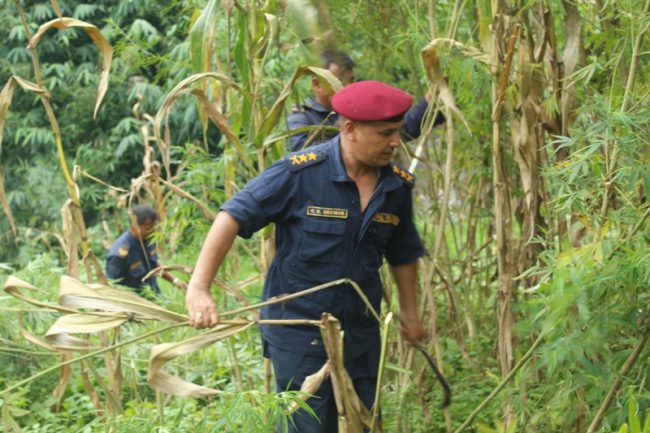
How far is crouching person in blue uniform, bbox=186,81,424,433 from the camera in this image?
332 centimetres

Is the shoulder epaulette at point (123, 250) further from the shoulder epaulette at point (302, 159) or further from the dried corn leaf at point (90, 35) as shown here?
the shoulder epaulette at point (302, 159)

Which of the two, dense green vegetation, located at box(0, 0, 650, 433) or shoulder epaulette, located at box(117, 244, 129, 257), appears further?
shoulder epaulette, located at box(117, 244, 129, 257)

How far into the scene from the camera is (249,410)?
8.87 feet

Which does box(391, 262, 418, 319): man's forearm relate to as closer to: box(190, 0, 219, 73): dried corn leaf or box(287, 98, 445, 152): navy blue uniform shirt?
box(287, 98, 445, 152): navy blue uniform shirt

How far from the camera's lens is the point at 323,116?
14.0ft

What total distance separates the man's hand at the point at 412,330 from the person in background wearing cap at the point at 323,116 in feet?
2.84

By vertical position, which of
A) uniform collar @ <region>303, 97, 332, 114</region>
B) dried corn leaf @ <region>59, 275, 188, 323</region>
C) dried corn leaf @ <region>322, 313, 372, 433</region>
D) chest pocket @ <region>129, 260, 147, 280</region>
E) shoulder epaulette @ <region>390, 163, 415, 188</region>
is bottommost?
chest pocket @ <region>129, 260, 147, 280</region>

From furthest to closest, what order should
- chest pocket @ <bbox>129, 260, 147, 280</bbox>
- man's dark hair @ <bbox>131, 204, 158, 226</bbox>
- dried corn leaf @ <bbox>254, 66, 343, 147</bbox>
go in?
chest pocket @ <bbox>129, 260, 147, 280</bbox>, man's dark hair @ <bbox>131, 204, 158, 226</bbox>, dried corn leaf @ <bbox>254, 66, 343, 147</bbox>

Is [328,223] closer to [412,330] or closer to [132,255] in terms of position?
[412,330]

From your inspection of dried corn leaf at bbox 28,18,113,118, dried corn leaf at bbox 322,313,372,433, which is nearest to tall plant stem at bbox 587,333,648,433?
dried corn leaf at bbox 322,313,372,433

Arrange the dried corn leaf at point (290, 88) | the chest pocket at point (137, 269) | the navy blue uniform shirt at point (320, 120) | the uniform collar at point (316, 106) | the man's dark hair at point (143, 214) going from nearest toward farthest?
the dried corn leaf at point (290, 88) → the navy blue uniform shirt at point (320, 120) → the uniform collar at point (316, 106) → the man's dark hair at point (143, 214) → the chest pocket at point (137, 269)

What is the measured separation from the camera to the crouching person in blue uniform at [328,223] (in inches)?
131

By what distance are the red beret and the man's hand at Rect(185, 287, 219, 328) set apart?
2.52 feet

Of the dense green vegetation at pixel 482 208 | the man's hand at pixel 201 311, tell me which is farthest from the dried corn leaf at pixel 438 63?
the man's hand at pixel 201 311
